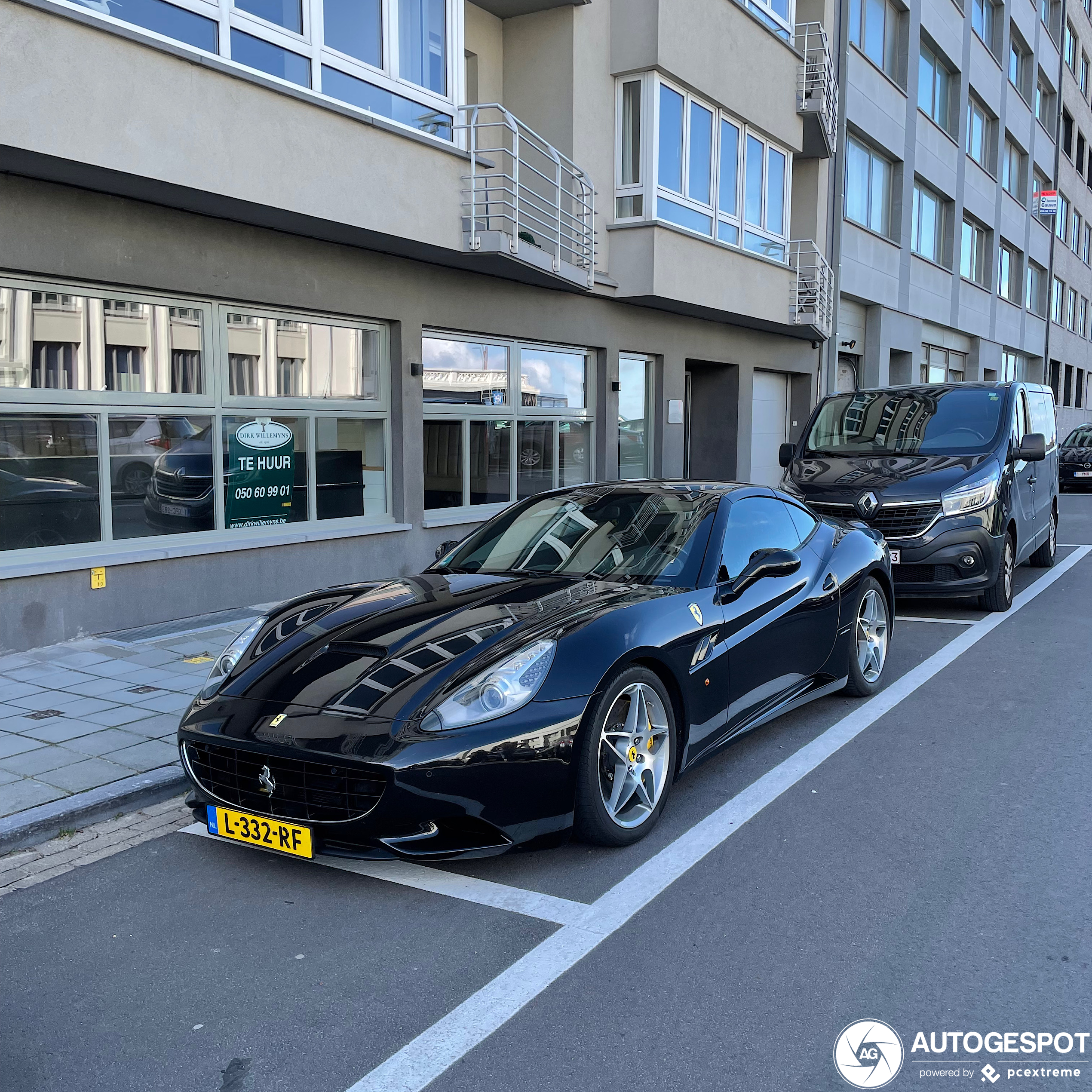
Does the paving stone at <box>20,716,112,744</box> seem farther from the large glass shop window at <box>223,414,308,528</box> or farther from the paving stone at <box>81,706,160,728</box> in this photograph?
the large glass shop window at <box>223,414,308,528</box>

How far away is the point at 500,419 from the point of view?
1223 centimetres

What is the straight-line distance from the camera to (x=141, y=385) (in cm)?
819

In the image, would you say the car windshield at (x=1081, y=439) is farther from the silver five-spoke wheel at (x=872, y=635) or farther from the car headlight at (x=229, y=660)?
the car headlight at (x=229, y=660)

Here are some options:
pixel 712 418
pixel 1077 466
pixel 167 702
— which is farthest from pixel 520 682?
pixel 1077 466

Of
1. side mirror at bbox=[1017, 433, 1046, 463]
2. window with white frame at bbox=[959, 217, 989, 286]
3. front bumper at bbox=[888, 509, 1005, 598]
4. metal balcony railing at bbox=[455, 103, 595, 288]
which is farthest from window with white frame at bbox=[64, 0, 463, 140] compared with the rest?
window with white frame at bbox=[959, 217, 989, 286]

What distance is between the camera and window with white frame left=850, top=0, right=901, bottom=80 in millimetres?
20625

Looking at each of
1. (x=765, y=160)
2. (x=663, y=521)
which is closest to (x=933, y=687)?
(x=663, y=521)

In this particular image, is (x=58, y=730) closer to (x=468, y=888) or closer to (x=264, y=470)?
(x=468, y=888)

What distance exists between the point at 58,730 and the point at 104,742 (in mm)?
406

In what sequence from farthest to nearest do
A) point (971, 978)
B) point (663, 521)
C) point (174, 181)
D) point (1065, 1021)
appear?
point (174, 181)
point (663, 521)
point (971, 978)
point (1065, 1021)

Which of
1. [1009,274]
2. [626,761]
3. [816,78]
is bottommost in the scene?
[626,761]

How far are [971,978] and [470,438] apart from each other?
936 cm

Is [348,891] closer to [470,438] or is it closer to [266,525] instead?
[266,525]

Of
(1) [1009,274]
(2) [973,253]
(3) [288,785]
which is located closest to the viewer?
(3) [288,785]
